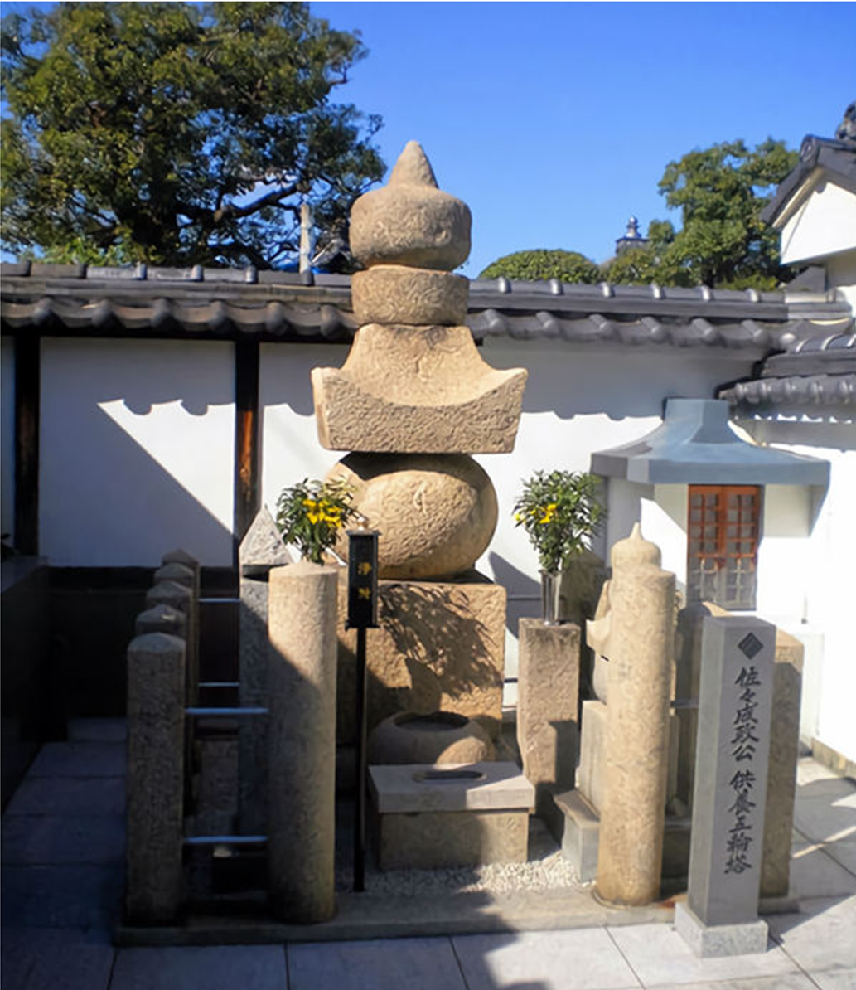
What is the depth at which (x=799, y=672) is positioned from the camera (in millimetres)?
5520

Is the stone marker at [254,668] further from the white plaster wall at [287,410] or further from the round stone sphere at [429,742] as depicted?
the white plaster wall at [287,410]

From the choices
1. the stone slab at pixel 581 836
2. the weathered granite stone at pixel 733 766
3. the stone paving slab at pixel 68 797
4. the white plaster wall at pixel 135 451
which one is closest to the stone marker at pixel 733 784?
the weathered granite stone at pixel 733 766

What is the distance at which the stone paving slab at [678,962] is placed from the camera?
15.8 ft

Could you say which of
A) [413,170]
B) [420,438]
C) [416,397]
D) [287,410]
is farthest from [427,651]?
[413,170]

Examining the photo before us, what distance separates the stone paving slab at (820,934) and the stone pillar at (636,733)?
714 millimetres

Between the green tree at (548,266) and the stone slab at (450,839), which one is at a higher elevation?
the green tree at (548,266)

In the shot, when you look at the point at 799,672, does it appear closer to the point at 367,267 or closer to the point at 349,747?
the point at 349,747

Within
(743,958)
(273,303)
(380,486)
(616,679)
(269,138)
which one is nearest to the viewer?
(743,958)

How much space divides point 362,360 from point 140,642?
2.61 m

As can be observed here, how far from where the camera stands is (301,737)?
16.5 ft

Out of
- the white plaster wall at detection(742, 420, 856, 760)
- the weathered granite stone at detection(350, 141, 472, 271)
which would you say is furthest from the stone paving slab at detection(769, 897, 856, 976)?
the weathered granite stone at detection(350, 141, 472, 271)

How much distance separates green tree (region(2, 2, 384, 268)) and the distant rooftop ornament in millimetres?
15795

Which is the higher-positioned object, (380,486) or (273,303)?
(273,303)

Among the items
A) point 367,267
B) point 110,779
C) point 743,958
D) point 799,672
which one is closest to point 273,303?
point 367,267
